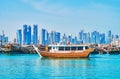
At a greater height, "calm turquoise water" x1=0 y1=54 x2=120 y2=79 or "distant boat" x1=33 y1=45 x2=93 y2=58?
"distant boat" x1=33 y1=45 x2=93 y2=58

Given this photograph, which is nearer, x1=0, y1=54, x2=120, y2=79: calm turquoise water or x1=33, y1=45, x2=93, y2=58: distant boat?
x1=0, y1=54, x2=120, y2=79: calm turquoise water

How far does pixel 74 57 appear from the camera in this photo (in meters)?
74.1

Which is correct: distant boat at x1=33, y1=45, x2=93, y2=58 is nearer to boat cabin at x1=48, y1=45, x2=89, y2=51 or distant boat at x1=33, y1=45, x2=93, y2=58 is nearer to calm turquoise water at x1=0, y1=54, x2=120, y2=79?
boat cabin at x1=48, y1=45, x2=89, y2=51

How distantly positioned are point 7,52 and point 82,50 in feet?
208

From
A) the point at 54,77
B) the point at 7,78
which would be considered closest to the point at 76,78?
the point at 54,77

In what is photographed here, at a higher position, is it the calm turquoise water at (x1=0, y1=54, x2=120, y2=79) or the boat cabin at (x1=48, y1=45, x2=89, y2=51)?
the boat cabin at (x1=48, y1=45, x2=89, y2=51)

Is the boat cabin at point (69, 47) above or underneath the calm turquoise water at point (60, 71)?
above

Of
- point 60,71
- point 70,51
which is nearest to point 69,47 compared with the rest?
point 70,51

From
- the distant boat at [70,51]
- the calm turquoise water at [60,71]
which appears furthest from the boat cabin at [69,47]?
the calm turquoise water at [60,71]

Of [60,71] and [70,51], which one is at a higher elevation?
[70,51]

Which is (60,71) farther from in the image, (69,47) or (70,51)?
(70,51)

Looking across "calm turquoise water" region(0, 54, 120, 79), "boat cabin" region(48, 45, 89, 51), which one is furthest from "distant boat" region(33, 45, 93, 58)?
"calm turquoise water" region(0, 54, 120, 79)

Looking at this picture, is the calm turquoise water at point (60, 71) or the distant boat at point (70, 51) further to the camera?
the distant boat at point (70, 51)

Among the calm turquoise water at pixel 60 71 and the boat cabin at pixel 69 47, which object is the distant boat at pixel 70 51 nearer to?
the boat cabin at pixel 69 47
